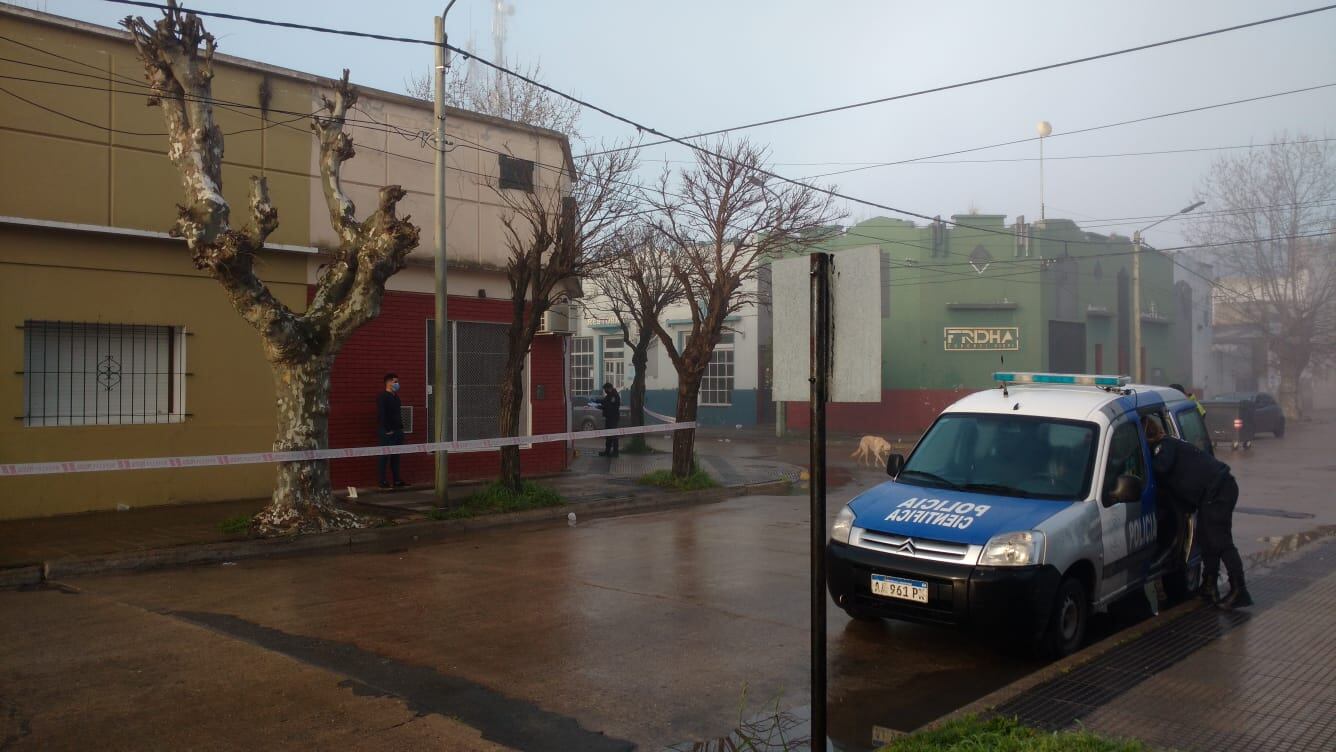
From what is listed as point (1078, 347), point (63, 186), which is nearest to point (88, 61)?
point (63, 186)

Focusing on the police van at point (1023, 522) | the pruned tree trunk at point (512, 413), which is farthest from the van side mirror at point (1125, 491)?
the pruned tree trunk at point (512, 413)

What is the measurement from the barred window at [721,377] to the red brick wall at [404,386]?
69.1 ft

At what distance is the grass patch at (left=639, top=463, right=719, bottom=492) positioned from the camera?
18.0 m

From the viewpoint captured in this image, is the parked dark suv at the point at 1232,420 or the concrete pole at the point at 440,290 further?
the parked dark suv at the point at 1232,420

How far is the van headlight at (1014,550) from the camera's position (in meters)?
6.71

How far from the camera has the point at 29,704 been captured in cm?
593

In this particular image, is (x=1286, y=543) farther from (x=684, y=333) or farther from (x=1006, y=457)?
(x=684, y=333)

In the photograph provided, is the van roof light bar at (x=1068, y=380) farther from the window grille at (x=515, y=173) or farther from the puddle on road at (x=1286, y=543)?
the window grille at (x=515, y=173)

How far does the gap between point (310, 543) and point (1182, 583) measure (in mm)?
9252

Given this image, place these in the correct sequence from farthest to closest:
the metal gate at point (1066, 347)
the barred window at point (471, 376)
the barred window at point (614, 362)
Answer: the barred window at point (614, 362) → the metal gate at point (1066, 347) → the barred window at point (471, 376)

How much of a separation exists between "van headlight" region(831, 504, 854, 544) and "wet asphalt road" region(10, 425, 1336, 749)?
0.80 meters

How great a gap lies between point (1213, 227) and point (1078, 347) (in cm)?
1222

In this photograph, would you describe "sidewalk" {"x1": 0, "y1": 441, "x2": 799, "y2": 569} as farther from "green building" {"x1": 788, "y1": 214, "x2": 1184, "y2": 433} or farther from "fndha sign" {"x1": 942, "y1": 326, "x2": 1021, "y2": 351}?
"fndha sign" {"x1": 942, "y1": 326, "x2": 1021, "y2": 351}

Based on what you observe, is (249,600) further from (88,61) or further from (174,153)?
(88,61)
